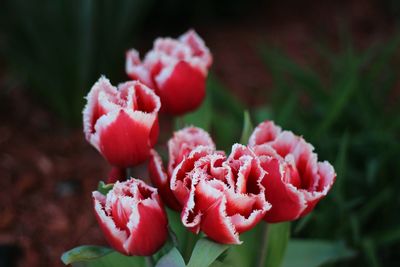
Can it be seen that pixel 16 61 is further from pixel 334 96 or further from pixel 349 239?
pixel 349 239

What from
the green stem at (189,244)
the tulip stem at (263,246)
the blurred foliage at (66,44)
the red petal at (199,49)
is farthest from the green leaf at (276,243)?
the blurred foliage at (66,44)

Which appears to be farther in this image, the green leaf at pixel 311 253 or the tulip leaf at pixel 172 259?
the green leaf at pixel 311 253

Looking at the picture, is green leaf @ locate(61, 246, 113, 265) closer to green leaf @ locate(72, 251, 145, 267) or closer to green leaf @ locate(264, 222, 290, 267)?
green leaf @ locate(72, 251, 145, 267)

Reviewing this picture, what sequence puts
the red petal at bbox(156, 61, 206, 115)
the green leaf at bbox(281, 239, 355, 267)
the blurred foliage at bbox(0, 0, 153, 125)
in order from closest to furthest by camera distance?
the red petal at bbox(156, 61, 206, 115), the green leaf at bbox(281, 239, 355, 267), the blurred foliage at bbox(0, 0, 153, 125)

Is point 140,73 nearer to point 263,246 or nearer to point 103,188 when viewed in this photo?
point 103,188

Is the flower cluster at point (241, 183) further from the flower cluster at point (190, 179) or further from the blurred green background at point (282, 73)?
the blurred green background at point (282, 73)

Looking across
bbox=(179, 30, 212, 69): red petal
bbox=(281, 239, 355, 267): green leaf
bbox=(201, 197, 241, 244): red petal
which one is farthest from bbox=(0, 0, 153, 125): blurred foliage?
bbox=(201, 197, 241, 244): red petal
